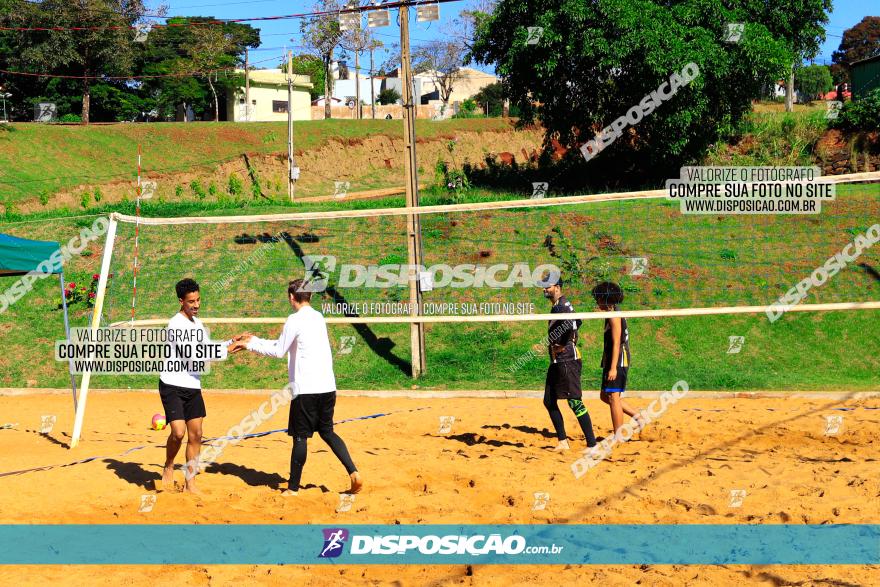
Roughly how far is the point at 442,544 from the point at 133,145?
111ft

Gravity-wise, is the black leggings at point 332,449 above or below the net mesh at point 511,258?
below

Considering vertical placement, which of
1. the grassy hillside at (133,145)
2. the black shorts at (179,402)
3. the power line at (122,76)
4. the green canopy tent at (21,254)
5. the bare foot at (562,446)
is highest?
the power line at (122,76)

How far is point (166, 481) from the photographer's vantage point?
733cm

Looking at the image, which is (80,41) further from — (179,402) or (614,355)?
(614,355)

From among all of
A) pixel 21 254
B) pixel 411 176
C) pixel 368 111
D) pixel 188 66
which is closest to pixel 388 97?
pixel 368 111

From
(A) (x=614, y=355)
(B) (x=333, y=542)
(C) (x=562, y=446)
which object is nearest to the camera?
(B) (x=333, y=542)

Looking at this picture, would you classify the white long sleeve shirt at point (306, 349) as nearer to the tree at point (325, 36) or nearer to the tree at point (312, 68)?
the tree at point (325, 36)

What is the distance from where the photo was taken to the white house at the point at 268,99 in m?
54.1

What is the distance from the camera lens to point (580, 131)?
2517cm

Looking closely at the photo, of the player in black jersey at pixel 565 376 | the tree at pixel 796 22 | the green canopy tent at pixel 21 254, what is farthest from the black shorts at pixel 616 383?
the tree at pixel 796 22

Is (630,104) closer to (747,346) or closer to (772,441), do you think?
(747,346)

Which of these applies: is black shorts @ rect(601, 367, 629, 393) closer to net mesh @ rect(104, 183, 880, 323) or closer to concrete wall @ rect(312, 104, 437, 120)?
net mesh @ rect(104, 183, 880, 323)

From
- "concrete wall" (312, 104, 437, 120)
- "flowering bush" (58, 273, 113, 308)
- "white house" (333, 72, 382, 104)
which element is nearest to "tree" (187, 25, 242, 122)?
"concrete wall" (312, 104, 437, 120)

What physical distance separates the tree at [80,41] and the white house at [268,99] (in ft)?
34.6
